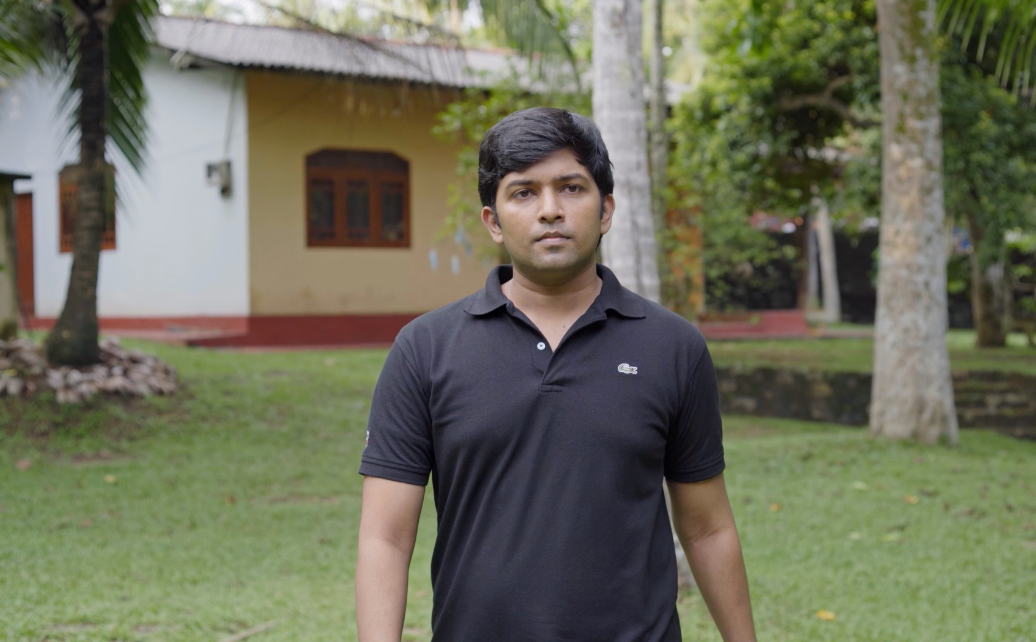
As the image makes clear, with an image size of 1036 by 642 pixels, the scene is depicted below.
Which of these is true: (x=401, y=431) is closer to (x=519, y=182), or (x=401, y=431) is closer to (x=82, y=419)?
(x=519, y=182)

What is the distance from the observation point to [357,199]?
15.7 metres

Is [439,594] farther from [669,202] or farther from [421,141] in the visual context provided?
[421,141]

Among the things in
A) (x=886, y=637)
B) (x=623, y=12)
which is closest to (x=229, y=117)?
(x=623, y=12)

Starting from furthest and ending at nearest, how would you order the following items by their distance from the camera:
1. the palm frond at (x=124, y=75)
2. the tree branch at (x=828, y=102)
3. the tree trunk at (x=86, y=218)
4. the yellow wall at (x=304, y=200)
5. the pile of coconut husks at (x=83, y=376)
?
1. the yellow wall at (x=304, y=200)
2. the tree branch at (x=828, y=102)
3. the palm frond at (x=124, y=75)
4. the tree trunk at (x=86, y=218)
5. the pile of coconut husks at (x=83, y=376)

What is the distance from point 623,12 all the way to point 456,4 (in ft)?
13.7

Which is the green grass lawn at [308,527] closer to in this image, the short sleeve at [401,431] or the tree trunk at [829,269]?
the short sleeve at [401,431]

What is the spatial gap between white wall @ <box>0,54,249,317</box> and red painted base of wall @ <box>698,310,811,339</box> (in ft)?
28.5

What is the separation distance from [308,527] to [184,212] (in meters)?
10.3

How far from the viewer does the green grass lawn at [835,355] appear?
1474 centimetres

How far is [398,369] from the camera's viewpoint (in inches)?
77.9

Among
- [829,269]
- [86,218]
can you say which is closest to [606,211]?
[86,218]

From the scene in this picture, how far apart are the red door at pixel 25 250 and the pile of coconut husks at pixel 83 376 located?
33.2 feet

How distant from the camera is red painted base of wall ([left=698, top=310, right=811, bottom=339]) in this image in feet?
64.6

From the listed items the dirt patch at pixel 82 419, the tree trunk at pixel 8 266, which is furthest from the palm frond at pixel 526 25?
the tree trunk at pixel 8 266
